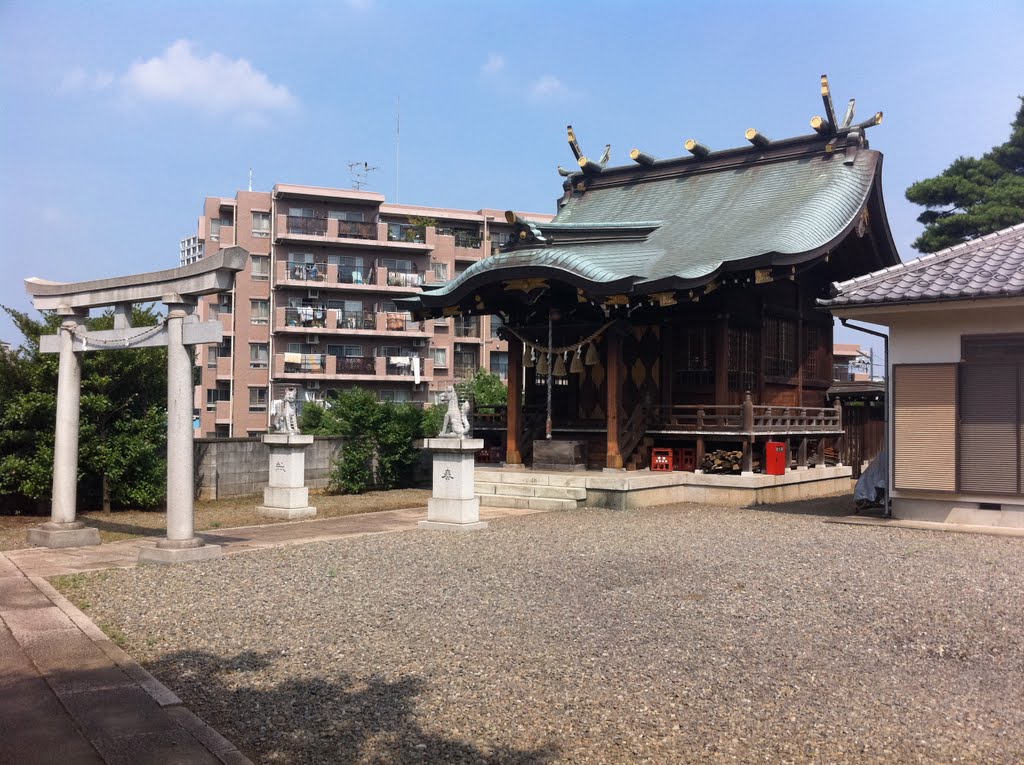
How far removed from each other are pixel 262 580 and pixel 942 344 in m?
10.3

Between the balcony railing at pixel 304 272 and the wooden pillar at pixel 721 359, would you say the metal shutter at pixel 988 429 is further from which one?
the balcony railing at pixel 304 272

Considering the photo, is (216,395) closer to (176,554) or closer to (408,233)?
(408,233)

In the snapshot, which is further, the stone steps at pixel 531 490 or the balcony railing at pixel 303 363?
the balcony railing at pixel 303 363

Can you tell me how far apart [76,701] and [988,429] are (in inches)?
480

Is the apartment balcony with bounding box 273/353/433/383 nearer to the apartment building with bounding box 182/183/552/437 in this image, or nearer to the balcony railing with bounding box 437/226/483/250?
the apartment building with bounding box 182/183/552/437

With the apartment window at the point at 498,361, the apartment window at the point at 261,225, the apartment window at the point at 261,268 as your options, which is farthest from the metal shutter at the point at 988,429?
the apartment window at the point at 261,225

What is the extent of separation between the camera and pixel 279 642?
6.95m

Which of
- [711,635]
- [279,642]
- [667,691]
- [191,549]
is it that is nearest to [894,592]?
[711,635]

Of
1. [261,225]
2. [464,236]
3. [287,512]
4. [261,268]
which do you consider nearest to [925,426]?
[287,512]

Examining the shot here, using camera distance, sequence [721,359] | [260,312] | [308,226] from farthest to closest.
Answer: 1. [308,226]
2. [260,312]
3. [721,359]

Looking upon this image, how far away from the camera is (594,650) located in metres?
6.57

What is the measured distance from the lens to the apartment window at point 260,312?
46.1 metres

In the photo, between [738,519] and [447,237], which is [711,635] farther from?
[447,237]

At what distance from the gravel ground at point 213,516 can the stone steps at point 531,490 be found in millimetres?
1468
